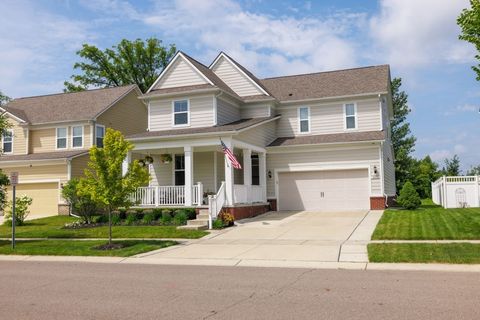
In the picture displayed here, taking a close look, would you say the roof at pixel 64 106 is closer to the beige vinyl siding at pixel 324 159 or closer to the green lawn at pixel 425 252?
the beige vinyl siding at pixel 324 159

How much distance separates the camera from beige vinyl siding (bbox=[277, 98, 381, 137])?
→ 26.9m

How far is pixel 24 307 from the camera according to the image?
785cm

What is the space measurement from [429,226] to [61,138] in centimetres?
2471

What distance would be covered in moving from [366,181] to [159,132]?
11223 millimetres

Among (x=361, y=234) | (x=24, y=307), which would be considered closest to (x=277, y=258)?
(x=361, y=234)

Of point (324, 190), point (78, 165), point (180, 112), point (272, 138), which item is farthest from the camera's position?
point (78, 165)

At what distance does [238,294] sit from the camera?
8414 mm

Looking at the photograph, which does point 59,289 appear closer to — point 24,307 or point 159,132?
point 24,307

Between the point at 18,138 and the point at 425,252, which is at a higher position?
the point at 18,138

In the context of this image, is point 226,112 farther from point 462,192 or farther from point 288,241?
point 462,192

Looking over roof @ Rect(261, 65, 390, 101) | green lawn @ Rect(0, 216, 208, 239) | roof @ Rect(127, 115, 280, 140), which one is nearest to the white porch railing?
green lawn @ Rect(0, 216, 208, 239)

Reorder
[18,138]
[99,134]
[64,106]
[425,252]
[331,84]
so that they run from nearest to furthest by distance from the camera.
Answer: [425,252] → [331,84] → [99,134] → [18,138] → [64,106]

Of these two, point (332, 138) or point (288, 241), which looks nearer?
point (288, 241)

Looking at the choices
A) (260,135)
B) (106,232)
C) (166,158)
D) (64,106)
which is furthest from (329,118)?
(64,106)
